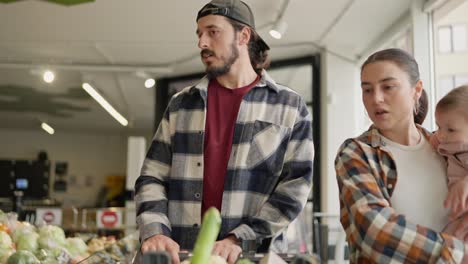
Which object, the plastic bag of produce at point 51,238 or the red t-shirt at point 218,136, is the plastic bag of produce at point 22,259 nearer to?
the plastic bag of produce at point 51,238

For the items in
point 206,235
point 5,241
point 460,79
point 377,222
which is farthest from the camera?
point 460,79

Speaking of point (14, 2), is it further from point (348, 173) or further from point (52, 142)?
point (52, 142)

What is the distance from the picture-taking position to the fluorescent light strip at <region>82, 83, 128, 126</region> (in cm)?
1042

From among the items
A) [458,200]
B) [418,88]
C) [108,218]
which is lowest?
[108,218]

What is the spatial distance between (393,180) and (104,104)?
37.2ft

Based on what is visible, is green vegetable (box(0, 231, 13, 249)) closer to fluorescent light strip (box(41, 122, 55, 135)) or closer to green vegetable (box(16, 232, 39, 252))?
green vegetable (box(16, 232, 39, 252))

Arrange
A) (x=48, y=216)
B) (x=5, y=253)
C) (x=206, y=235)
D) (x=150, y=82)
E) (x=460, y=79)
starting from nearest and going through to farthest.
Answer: (x=206, y=235)
(x=5, y=253)
(x=460, y=79)
(x=48, y=216)
(x=150, y=82)

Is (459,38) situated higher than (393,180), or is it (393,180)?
(459,38)

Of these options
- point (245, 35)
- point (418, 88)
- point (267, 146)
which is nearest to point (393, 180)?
point (418, 88)

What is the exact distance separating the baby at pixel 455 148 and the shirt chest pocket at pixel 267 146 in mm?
521

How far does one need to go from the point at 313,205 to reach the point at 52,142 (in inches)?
453

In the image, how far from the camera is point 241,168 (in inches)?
68.4

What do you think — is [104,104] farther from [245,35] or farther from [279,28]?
[245,35]

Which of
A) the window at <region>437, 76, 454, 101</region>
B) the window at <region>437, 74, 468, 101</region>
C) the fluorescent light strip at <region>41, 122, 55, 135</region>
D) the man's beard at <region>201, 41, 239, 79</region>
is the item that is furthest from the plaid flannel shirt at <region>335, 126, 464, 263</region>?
the fluorescent light strip at <region>41, 122, 55, 135</region>
